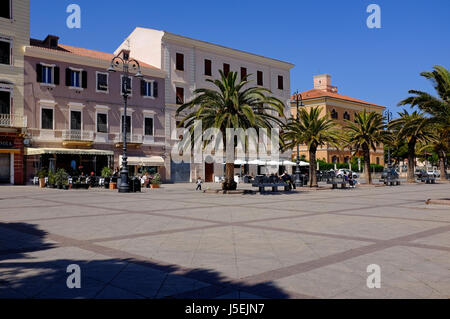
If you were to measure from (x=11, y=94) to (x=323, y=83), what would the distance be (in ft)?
194

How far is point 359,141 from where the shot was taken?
33500 mm

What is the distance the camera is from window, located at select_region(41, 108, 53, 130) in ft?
110

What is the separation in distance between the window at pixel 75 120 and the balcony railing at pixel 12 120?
3863 millimetres

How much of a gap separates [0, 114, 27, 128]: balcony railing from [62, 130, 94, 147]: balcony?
322cm

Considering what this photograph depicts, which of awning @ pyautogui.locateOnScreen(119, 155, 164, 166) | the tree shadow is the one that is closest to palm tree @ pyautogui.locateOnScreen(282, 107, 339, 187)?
awning @ pyautogui.locateOnScreen(119, 155, 164, 166)

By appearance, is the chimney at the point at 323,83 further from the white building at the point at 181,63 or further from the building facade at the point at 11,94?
the building facade at the point at 11,94

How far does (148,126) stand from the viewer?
40.3 metres

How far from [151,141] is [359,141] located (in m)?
18.7

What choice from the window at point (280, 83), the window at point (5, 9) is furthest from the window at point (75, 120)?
the window at point (280, 83)

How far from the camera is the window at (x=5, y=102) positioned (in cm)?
3144

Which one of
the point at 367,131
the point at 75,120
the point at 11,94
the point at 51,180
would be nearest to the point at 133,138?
the point at 75,120
